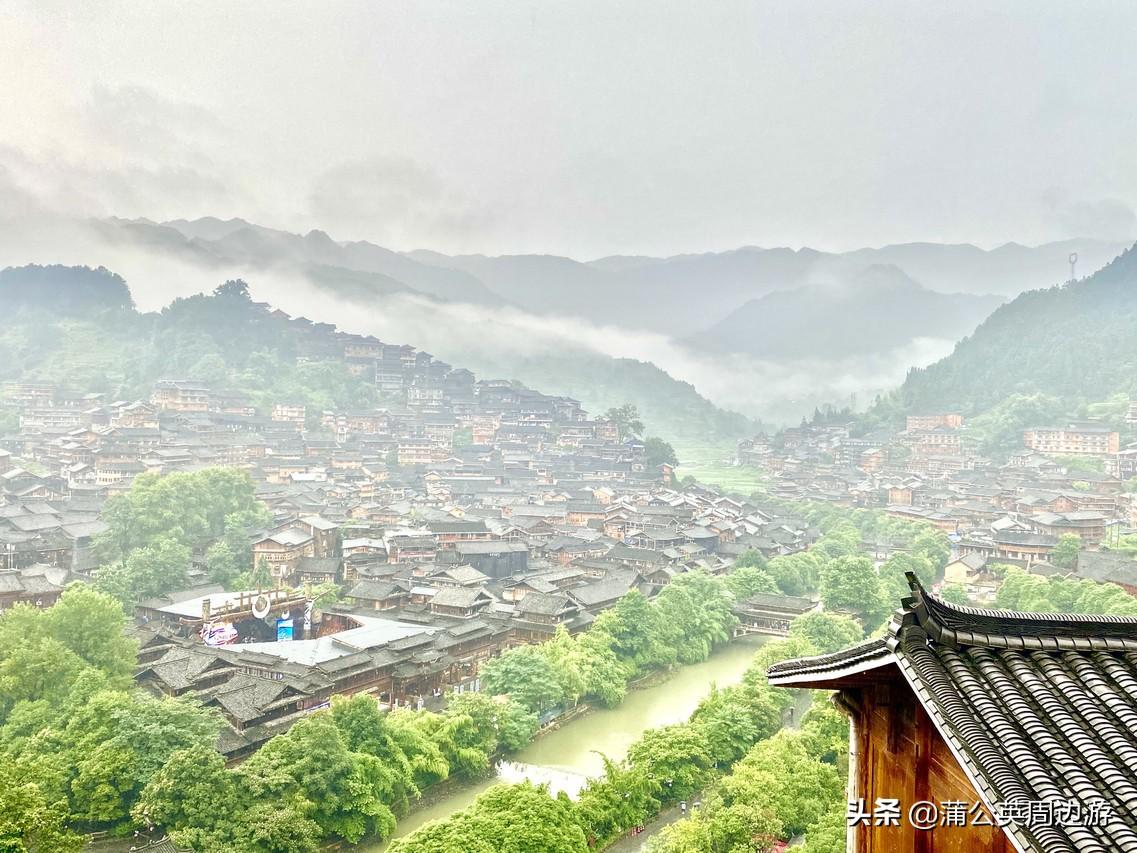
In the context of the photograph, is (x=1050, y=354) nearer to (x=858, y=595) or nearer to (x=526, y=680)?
(x=858, y=595)

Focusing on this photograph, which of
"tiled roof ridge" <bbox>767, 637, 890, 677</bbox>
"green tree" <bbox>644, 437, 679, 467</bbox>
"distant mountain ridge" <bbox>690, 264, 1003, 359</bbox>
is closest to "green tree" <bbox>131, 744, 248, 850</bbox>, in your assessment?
"tiled roof ridge" <bbox>767, 637, 890, 677</bbox>

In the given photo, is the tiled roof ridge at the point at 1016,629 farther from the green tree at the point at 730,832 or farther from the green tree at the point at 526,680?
the green tree at the point at 526,680

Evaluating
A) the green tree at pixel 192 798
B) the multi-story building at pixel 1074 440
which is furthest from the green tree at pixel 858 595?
the multi-story building at pixel 1074 440

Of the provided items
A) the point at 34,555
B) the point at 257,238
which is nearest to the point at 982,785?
the point at 34,555

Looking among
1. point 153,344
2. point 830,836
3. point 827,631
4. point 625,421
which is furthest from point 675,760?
point 153,344

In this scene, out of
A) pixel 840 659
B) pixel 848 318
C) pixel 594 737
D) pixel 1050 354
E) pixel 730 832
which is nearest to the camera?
pixel 840 659

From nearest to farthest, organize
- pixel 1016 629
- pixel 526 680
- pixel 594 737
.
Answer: pixel 1016 629 < pixel 594 737 < pixel 526 680

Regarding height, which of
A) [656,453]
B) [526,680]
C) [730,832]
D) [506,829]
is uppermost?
[656,453]
